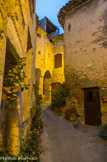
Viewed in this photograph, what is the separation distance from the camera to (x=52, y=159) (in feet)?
10.2

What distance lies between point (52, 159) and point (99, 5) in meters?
8.34

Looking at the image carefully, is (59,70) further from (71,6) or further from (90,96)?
(90,96)

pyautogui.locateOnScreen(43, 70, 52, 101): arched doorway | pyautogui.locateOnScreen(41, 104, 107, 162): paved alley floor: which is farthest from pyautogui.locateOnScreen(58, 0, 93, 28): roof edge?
pyautogui.locateOnScreen(41, 104, 107, 162): paved alley floor

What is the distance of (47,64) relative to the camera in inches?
590

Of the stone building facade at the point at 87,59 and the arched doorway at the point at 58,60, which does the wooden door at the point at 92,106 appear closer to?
the stone building facade at the point at 87,59

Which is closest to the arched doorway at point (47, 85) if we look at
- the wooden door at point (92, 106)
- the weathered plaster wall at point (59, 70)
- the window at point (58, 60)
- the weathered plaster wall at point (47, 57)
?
the weathered plaster wall at point (47, 57)

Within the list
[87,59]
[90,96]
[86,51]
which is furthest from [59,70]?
[90,96]

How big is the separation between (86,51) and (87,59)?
1.77 ft

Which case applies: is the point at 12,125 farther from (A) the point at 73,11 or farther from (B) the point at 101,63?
(A) the point at 73,11

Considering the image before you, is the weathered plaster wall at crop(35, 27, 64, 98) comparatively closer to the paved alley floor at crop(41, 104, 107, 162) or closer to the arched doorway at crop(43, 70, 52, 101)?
Answer: the arched doorway at crop(43, 70, 52, 101)

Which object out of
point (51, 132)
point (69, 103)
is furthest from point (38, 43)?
point (51, 132)

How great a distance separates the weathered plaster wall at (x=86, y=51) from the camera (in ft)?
22.2

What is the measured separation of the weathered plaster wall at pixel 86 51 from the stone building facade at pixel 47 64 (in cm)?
623

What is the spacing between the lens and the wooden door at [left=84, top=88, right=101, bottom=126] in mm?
6469
